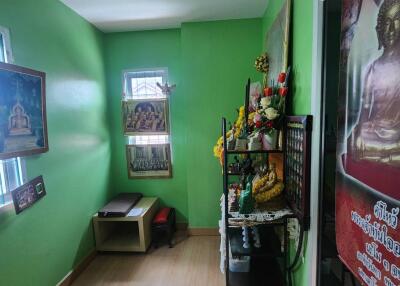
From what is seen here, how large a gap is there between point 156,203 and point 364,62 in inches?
102

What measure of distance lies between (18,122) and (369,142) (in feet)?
6.35

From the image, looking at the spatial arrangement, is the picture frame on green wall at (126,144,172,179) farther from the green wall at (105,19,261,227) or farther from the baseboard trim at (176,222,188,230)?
the baseboard trim at (176,222,188,230)

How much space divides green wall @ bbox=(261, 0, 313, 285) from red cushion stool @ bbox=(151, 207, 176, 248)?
144cm

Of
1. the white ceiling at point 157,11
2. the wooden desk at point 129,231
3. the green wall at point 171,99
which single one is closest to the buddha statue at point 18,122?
the white ceiling at point 157,11

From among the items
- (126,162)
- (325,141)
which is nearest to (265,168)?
(325,141)

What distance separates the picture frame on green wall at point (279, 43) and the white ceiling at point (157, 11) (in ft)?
1.63

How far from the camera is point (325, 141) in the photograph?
1.17m

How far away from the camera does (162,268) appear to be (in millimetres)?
2295

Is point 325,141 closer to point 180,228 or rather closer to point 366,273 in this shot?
point 366,273

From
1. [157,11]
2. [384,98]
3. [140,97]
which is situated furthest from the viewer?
[140,97]

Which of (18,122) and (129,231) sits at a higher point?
(18,122)

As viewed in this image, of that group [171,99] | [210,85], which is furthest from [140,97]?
[210,85]

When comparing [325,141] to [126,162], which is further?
[126,162]

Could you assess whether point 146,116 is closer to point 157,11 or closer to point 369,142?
point 157,11
